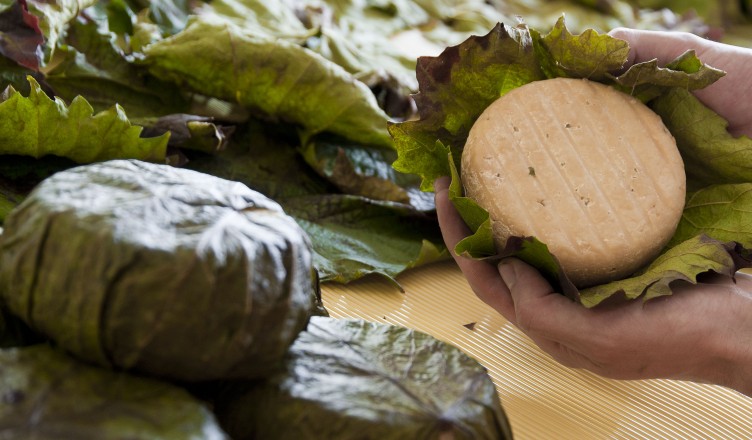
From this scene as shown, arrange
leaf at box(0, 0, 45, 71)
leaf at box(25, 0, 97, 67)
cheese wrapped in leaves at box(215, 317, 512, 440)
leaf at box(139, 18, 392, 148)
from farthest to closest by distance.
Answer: leaf at box(139, 18, 392, 148) < leaf at box(25, 0, 97, 67) < leaf at box(0, 0, 45, 71) < cheese wrapped in leaves at box(215, 317, 512, 440)

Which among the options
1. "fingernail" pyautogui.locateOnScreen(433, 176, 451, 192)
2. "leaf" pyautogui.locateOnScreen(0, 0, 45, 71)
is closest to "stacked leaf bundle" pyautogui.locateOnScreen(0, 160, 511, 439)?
"fingernail" pyautogui.locateOnScreen(433, 176, 451, 192)

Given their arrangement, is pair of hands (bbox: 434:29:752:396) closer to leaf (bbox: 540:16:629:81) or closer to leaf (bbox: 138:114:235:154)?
leaf (bbox: 540:16:629:81)

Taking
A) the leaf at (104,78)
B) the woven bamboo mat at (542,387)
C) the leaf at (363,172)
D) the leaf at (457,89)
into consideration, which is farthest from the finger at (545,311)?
the leaf at (104,78)

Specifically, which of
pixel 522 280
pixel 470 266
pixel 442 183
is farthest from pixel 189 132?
pixel 522 280

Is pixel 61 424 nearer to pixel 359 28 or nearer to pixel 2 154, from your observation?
pixel 2 154

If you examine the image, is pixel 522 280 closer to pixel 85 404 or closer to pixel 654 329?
pixel 654 329

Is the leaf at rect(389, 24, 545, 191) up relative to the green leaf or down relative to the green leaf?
up

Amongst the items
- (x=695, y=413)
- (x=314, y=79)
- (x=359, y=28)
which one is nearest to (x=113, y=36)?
(x=314, y=79)
